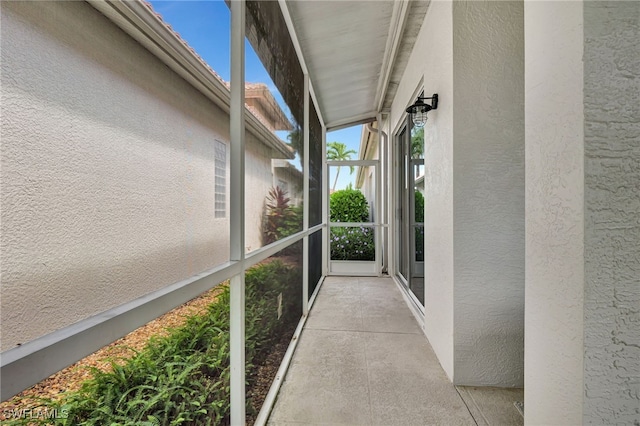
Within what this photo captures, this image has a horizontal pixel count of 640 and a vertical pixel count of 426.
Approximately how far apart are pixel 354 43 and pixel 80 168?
313cm

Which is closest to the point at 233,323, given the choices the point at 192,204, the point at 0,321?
the point at 192,204

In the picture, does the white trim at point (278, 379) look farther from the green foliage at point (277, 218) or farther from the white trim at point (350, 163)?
the white trim at point (350, 163)

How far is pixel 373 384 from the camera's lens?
6.41ft

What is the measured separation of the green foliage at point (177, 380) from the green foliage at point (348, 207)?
381 centimetres

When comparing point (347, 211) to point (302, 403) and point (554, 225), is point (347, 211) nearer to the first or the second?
point (302, 403)

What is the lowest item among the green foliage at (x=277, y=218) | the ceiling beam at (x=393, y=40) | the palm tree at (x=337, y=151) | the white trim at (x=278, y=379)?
the white trim at (x=278, y=379)

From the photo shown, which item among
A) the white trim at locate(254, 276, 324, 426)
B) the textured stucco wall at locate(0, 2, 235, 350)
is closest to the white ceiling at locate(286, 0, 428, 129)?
the textured stucco wall at locate(0, 2, 235, 350)

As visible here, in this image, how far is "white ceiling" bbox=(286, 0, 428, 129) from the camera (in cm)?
247

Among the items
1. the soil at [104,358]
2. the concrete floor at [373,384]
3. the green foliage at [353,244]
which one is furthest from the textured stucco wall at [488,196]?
the green foliage at [353,244]

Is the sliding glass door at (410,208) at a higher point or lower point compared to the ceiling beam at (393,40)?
lower

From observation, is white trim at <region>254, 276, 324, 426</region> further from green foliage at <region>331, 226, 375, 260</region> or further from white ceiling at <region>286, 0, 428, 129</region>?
white ceiling at <region>286, 0, 428, 129</region>

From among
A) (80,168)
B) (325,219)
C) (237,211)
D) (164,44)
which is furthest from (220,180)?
(325,219)

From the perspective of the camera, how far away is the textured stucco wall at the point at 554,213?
2.96ft

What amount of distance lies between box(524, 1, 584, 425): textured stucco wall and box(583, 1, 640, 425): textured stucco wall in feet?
0.08
